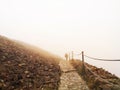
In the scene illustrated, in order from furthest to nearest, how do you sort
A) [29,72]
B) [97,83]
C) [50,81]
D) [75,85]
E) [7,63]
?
[7,63], [29,72], [50,81], [75,85], [97,83]

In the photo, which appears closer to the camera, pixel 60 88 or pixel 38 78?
pixel 60 88

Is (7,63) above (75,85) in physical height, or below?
above

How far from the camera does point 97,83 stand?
6.92 m

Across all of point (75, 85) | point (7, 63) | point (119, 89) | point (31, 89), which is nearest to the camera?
point (119, 89)

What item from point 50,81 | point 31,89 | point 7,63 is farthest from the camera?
point 7,63

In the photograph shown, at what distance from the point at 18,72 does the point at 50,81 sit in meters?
2.10

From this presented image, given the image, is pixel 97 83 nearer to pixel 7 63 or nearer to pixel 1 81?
pixel 1 81

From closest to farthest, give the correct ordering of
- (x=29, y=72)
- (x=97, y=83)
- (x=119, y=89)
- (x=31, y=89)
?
(x=119, y=89), (x=97, y=83), (x=31, y=89), (x=29, y=72)

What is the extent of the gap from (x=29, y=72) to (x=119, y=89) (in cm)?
600

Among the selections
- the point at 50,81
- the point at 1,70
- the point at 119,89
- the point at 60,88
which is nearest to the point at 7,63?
the point at 1,70

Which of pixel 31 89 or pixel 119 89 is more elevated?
pixel 119 89

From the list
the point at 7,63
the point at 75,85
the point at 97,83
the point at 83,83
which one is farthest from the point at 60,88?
the point at 7,63

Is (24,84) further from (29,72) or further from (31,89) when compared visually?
(29,72)

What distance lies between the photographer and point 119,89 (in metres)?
5.52
